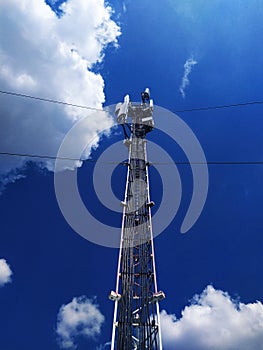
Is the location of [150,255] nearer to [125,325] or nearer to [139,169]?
[125,325]

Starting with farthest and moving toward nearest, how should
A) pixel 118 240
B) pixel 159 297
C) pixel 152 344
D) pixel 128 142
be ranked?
pixel 128 142 → pixel 118 240 → pixel 159 297 → pixel 152 344

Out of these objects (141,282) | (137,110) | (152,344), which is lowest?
(152,344)

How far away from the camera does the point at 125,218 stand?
1680 centimetres

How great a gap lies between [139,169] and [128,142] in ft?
8.09

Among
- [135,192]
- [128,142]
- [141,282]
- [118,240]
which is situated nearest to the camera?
[141,282]

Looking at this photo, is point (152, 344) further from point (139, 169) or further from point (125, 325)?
point (139, 169)

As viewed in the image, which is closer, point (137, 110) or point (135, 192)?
point (135, 192)

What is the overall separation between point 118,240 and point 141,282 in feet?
8.24

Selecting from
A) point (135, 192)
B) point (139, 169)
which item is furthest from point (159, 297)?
point (139, 169)

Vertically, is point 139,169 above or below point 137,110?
below

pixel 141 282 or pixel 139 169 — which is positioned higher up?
pixel 139 169

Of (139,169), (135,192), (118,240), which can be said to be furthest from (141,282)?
(139,169)

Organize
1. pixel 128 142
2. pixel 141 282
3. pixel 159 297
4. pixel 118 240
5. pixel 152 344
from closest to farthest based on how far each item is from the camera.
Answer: pixel 152 344
pixel 159 297
pixel 141 282
pixel 118 240
pixel 128 142

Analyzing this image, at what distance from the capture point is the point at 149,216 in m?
16.8
